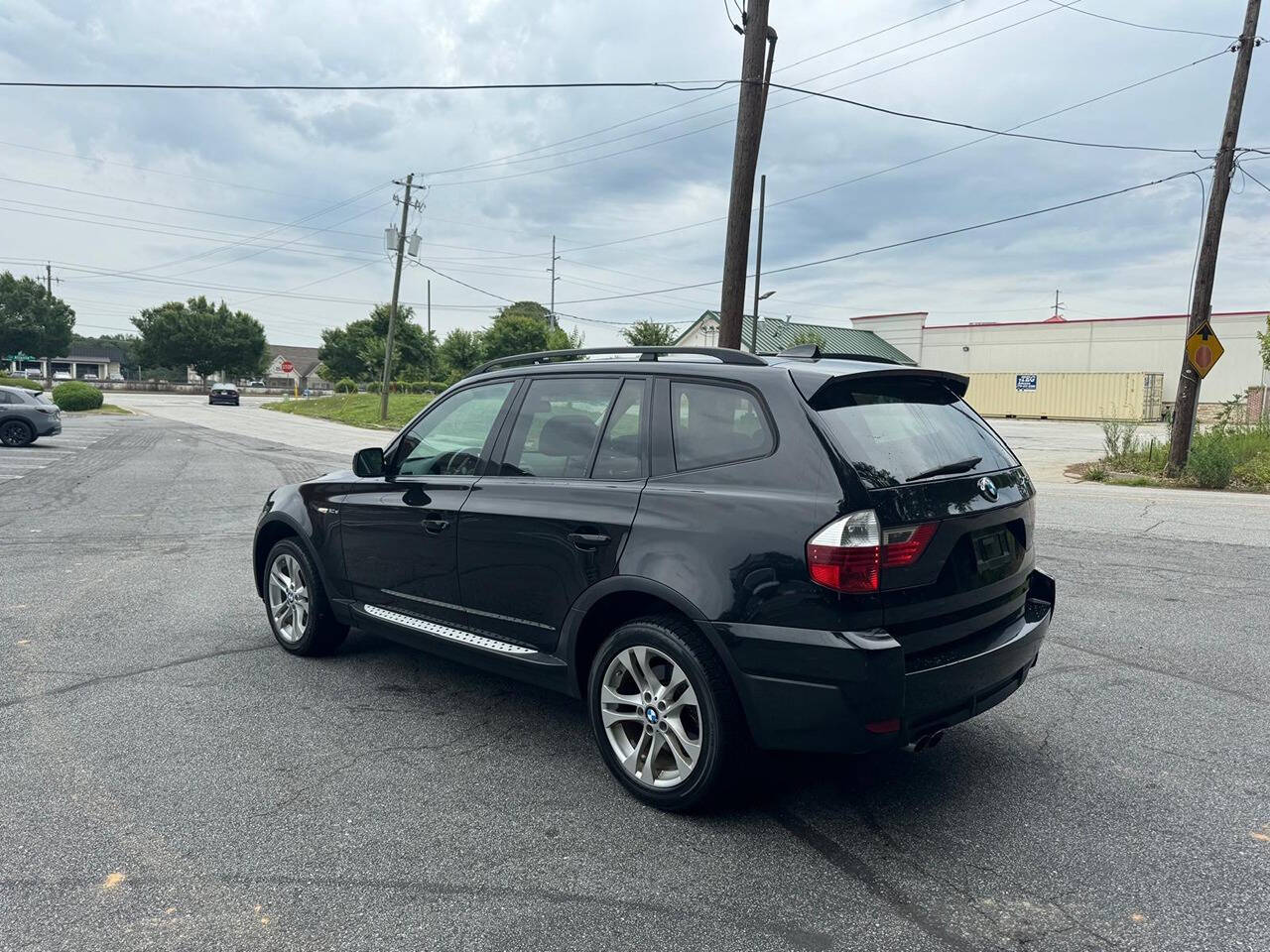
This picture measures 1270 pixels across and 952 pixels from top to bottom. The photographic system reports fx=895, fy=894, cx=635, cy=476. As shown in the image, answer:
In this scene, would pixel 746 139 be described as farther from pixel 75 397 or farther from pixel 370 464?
pixel 75 397

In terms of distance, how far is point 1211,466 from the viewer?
16.2m

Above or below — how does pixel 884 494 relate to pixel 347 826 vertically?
above

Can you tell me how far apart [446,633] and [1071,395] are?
54786 mm

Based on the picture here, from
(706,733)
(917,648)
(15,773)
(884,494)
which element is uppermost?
(884,494)

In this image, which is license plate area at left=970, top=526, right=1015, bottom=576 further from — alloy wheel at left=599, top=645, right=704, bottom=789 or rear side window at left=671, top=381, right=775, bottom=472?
alloy wheel at left=599, top=645, right=704, bottom=789

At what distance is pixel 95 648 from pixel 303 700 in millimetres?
1780

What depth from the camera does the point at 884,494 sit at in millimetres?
3018

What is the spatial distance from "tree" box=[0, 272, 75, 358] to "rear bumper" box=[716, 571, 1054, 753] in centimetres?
9853

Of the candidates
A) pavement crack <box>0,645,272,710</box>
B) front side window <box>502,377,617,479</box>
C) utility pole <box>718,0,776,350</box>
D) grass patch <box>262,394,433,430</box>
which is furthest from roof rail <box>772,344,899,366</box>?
grass patch <box>262,394,433,430</box>

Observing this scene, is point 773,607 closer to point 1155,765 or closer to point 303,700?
point 1155,765

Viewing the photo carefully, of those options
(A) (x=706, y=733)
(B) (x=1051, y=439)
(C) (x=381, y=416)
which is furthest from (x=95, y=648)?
(C) (x=381, y=416)

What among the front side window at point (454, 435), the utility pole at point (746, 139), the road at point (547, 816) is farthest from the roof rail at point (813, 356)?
the utility pole at point (746, 139)

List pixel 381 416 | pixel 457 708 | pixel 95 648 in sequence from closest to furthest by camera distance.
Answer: pixel 457 708 < pixel 95 648 < pixel 381 416

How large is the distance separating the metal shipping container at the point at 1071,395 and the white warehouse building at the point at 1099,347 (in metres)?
1.66
